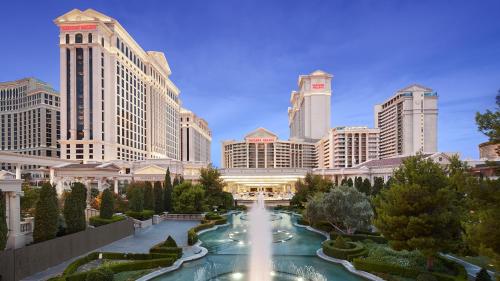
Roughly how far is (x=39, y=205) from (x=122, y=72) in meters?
91.1

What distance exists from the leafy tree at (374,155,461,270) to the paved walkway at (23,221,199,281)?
18.0 metres

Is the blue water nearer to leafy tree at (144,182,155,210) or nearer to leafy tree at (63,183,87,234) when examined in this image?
leafy tree at (63,183,87,234)

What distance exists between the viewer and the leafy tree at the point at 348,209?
104 ft

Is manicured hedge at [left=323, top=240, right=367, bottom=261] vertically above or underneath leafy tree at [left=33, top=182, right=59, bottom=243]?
underneath

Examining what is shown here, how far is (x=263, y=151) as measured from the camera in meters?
163

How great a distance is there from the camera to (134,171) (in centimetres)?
8331

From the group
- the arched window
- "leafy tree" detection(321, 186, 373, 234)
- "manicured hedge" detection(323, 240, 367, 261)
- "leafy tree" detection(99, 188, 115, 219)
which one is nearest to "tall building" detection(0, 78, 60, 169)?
the arched window

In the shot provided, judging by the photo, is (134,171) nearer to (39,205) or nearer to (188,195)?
(188,195)

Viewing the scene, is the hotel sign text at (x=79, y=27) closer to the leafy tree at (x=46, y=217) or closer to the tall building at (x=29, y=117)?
the tall building at (x=29, y=117)

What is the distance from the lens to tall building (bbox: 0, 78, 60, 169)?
446 feet

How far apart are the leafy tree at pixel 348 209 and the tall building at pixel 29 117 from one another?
456 ft

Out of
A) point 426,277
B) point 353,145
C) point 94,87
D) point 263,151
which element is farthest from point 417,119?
point 426,277

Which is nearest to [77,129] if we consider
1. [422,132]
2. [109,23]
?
[109,23]

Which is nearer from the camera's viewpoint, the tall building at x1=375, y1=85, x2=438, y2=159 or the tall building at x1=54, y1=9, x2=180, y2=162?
the tall building at x1=54, y1=9, x2=180, y2=162
